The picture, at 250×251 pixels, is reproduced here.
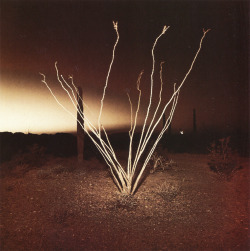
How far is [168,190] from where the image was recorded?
25.0ft

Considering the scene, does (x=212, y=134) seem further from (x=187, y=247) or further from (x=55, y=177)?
(x=187, y=247)

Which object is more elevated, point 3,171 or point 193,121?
point 193,121

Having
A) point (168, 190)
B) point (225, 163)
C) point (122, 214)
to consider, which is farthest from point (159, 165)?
point (122, 214)

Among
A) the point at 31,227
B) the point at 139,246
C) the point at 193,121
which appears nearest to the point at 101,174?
the point at 31,227

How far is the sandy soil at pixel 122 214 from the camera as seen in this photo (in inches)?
194

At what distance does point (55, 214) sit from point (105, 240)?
1.67 meters

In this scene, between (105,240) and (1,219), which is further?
(1,219)

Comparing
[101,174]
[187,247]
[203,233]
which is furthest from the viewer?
[101,174]

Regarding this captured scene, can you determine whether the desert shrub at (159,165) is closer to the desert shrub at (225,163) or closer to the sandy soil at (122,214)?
the sandy soil at (122,214)

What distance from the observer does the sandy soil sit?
4938 mm

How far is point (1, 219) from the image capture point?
5.91 m

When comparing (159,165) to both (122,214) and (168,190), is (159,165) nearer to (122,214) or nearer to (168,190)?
(168,190)

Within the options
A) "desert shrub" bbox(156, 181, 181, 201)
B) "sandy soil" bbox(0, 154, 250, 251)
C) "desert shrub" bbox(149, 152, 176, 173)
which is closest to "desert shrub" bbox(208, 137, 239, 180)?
"sandy soil" bbox(0, 154, 250, 251)

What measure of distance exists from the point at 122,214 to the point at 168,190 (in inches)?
Answer: 78.0
